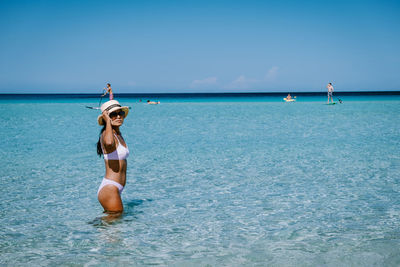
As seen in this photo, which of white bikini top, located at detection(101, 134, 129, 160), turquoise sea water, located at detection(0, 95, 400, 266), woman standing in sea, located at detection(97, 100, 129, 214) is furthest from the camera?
white bikini top, located at detection(101, 134, 129, 160)

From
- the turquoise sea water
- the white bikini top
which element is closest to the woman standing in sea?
the white bikini top

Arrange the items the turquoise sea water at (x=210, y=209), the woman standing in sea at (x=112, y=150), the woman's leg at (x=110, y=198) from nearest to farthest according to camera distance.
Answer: the turquoise sea water at (x=210, y=209)
the woman standing in sea at (x=112, y=150)
the woman's leg at (x=110, y=198)

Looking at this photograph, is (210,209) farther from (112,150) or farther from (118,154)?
(112,150)

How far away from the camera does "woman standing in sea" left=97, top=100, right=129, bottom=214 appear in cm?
525

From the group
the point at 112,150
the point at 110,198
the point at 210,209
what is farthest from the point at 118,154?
the point at 210,209

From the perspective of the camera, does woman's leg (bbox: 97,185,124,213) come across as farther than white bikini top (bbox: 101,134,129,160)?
Yes

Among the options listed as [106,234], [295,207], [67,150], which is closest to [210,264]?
[106,234]

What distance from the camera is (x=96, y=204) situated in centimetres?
695

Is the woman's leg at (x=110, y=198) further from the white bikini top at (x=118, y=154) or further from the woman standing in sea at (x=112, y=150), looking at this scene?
the white bikini top at (x=118, y=154)

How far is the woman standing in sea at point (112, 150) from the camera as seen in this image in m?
5.25

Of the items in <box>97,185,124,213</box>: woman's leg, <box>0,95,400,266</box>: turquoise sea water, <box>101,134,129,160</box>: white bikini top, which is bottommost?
<box>0,95,400,266</box>: turquoise sea water

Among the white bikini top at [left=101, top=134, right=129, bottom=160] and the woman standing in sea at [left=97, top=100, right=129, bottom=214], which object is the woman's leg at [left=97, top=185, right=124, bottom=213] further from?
the white bikini top at [left=101, top=134, right=129, bottom=160]

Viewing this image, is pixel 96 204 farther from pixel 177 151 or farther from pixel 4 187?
pixel 177 151

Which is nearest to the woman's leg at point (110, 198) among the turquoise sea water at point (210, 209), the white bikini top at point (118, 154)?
the turquoise sea water at point (210, 209)
